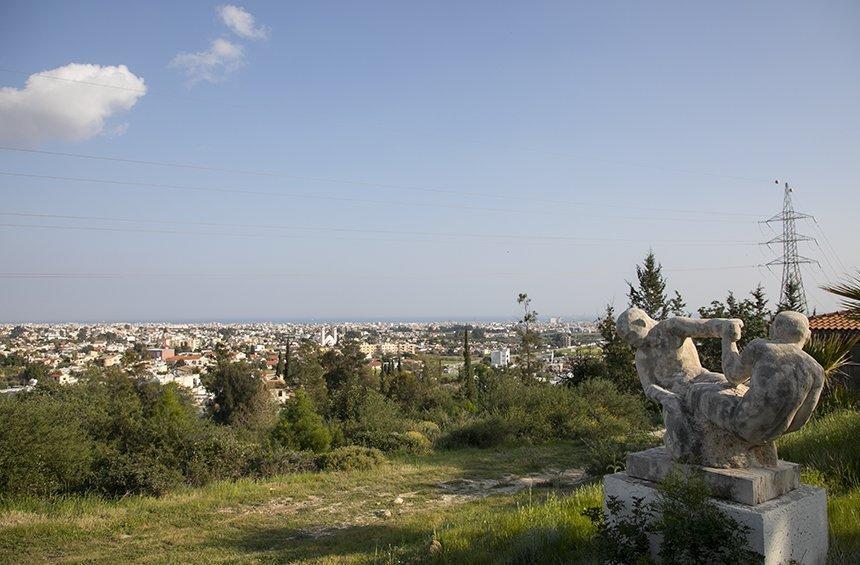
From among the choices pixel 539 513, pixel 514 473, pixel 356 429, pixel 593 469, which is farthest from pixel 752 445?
pixel 356 429

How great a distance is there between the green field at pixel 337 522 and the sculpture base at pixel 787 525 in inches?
9.4

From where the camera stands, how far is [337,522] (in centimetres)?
876

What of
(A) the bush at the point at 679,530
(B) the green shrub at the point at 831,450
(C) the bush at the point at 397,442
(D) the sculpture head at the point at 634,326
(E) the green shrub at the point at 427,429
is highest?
(D) the sculpture head at the point at 634,326

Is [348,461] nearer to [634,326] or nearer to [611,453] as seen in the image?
[611,453]

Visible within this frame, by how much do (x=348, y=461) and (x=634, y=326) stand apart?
31.2 feet

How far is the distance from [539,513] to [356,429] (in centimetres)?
1246

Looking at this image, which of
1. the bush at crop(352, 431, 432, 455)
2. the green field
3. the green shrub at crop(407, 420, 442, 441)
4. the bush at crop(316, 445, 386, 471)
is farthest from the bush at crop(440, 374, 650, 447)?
the green field

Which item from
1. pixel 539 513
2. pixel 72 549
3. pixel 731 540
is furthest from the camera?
pixel 72 549

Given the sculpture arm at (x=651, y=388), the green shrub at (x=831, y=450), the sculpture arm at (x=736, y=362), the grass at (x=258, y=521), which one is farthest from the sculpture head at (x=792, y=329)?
the grass at (x=258, y=521)

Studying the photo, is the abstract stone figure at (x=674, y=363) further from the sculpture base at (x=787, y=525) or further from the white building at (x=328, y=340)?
the white building at (x=328, y=340)

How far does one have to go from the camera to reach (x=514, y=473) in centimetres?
1241

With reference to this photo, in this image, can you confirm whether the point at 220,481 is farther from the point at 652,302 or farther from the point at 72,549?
the point at 652,302

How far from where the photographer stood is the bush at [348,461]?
12.8 meters

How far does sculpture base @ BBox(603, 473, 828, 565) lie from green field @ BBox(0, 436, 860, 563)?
0.24 meters
